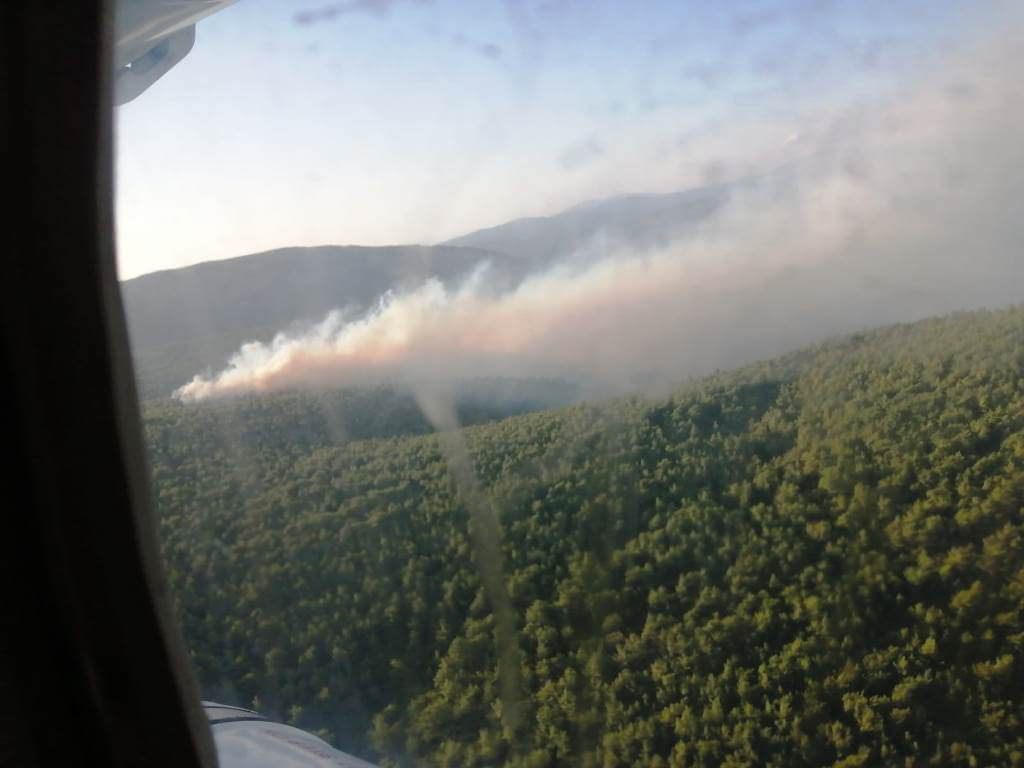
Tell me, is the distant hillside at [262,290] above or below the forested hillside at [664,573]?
above

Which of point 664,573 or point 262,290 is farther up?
point 262,290

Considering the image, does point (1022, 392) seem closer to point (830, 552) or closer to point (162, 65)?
point (830, 552)

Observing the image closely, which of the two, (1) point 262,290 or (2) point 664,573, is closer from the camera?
(2) point 664,573

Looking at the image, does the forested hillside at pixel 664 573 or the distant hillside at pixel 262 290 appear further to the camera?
the distant hillside at pixel 262 290
